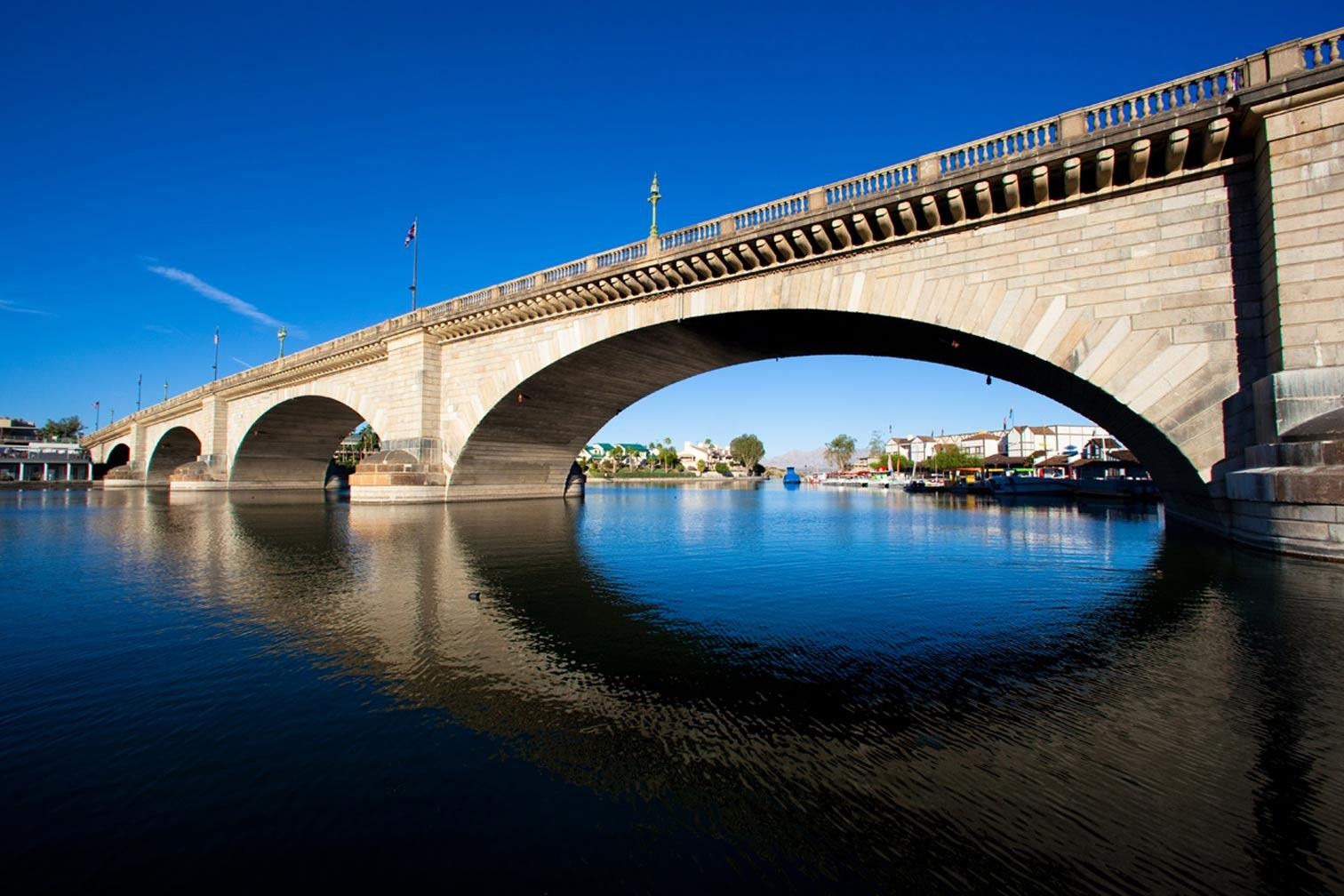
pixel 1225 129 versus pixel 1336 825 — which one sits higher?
pixel 1225 129

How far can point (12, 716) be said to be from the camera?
458cm

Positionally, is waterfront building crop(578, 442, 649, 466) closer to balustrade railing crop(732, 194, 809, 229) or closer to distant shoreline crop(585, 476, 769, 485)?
distant shoreline crop(585, 476, 769, 485)

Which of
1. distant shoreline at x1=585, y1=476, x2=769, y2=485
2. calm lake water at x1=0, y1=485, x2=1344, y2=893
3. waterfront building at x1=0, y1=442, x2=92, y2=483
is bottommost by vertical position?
calm lake water at x1=0, y1=485, x2=1344, y2=893

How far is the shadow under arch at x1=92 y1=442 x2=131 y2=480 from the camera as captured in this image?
248ft

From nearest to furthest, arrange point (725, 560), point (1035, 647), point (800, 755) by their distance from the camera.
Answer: point (800, 755)
point (1035, 647)
point (725, 560)

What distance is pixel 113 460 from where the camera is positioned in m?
77.4

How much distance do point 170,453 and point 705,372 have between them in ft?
206

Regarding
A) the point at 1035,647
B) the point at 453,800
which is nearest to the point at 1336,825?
the point at 1035,647

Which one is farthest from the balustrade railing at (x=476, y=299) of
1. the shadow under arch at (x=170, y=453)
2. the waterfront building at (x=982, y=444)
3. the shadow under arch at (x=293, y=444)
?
the waterfront building at (x=982, y=444)

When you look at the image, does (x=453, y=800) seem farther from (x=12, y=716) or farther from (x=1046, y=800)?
(x=12, y=716)

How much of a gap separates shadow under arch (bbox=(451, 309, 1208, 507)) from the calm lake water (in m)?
8.24

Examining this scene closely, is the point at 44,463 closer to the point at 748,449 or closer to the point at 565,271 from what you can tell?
the point at 565,271

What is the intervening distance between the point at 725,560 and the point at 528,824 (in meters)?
9.89

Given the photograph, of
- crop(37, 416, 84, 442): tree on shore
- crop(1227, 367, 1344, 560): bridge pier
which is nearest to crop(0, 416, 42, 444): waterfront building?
crop(37, 416, 84, 442): tree on shore
